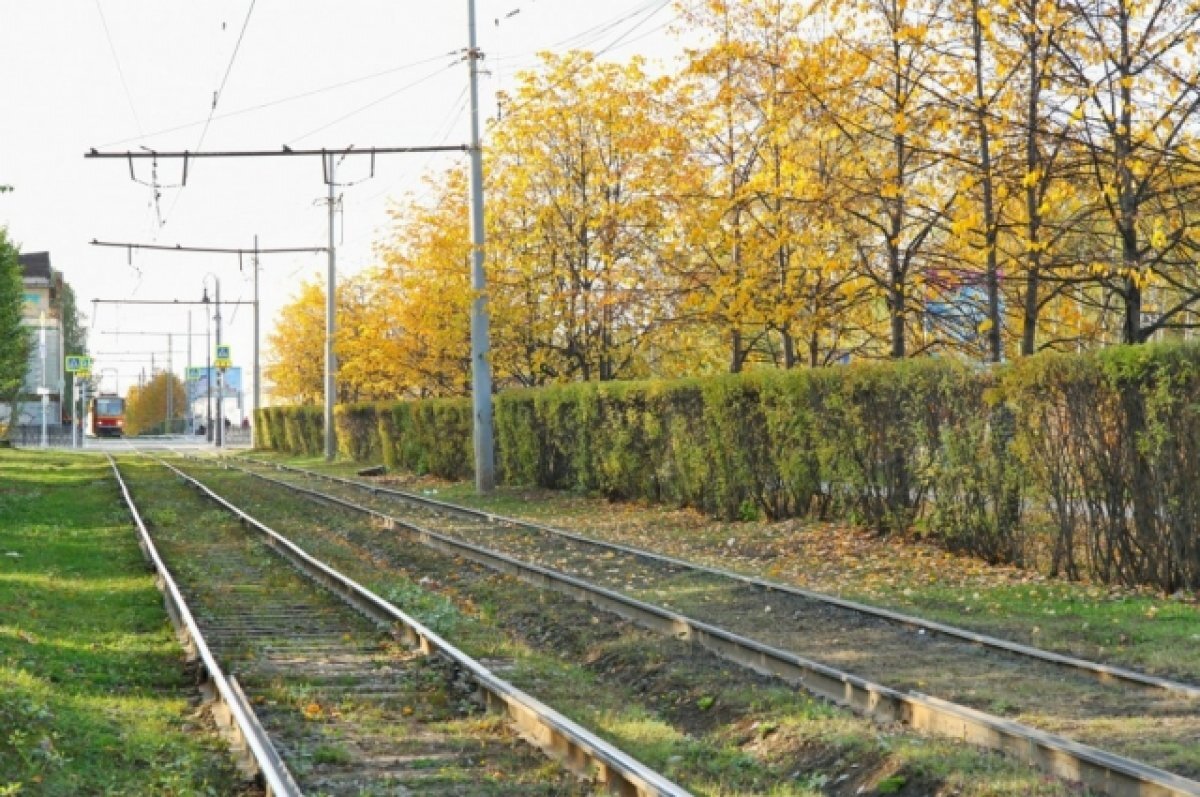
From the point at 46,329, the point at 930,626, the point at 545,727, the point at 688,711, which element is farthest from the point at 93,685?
the point at 46,329

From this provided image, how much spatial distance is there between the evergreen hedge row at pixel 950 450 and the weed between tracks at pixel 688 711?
16.7 ft

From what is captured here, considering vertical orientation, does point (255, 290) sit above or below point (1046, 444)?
above

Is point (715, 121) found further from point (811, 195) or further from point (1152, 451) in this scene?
point (1152, 451)

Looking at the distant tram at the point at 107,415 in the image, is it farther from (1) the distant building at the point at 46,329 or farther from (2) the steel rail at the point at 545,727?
(2) the steel rail at the point at 545,727

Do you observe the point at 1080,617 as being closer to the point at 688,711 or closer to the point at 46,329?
the point at 688,711

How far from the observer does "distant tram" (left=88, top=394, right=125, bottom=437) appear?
113812 mm

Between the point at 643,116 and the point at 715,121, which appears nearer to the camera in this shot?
the point at 715,121

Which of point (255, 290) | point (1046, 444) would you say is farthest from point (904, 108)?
point (255, 290)

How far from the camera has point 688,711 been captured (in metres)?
9.50

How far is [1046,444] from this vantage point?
14938 mm

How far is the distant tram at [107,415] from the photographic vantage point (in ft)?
373

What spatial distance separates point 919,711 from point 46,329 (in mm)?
110358

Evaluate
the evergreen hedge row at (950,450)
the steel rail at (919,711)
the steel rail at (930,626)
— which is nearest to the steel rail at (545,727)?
the steel rail at (919,711)

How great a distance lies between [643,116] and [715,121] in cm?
342
